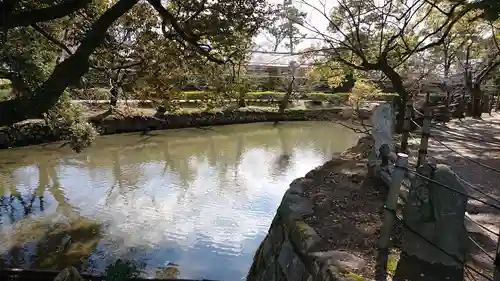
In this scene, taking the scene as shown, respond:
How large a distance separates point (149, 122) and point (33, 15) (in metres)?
13.2

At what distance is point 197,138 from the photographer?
16.3 metres

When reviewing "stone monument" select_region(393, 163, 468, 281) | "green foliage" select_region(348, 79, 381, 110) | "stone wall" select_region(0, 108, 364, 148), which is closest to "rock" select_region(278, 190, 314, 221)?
"stone monument" select_region(393, 163, 468, 281)

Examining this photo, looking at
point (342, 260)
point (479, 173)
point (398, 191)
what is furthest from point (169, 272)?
point (479, 173)

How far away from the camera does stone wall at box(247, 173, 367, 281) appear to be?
2.77 metres

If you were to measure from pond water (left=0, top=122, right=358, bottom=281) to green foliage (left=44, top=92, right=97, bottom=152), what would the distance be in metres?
0.97

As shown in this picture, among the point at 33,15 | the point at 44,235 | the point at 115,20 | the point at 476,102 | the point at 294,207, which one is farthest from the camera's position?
the point at 476,102

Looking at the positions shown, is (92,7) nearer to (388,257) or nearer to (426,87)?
(388,257)

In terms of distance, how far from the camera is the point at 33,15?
412 centimetres

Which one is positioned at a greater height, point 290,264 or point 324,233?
point 324,233

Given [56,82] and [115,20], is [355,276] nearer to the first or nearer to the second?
[56,82]

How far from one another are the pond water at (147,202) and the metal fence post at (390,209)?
3.00 meters

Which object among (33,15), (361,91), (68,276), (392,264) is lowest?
(68,276)

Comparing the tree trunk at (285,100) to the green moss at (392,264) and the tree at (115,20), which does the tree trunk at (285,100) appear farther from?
the green moss at (392,264)

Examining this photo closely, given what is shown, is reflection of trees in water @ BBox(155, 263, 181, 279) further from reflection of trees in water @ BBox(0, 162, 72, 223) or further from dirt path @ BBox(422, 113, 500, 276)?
dirt path @ BBox(422, 113, 500, 276)
